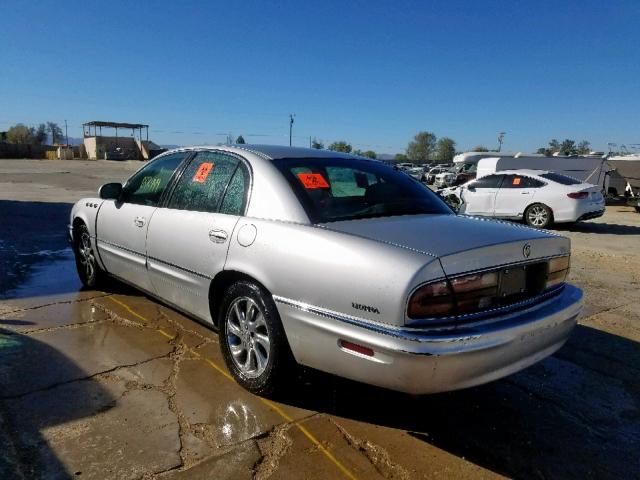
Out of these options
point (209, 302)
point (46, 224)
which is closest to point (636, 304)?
point (209, 302)

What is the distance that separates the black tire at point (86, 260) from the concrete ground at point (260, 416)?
595 millimetres

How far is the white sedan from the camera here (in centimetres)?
1065

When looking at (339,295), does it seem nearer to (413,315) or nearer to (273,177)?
(413,315)

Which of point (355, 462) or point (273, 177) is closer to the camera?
point (355, 462)

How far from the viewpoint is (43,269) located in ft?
19.4

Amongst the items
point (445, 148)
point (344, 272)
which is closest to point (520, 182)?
point (344, 272)

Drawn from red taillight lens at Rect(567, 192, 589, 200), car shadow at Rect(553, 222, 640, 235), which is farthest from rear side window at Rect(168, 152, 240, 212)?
car shadow at Rect(553, 222, 640, 235)

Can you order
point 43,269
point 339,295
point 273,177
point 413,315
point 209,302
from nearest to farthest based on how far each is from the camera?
point 413,315 → point 339,295 → point 273,177 → point 209,302 → point 43,269

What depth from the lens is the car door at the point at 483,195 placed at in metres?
11.7

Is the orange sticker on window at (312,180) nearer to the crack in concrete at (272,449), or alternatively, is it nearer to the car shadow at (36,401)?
the crack in concrete at (272,449)

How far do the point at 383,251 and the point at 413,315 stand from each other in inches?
12.7

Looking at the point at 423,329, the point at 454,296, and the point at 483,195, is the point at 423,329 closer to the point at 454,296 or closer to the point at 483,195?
the point at 454,296

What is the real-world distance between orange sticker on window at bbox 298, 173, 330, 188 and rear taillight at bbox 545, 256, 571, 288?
1.39 metres

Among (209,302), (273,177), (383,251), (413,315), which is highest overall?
(273,177)
